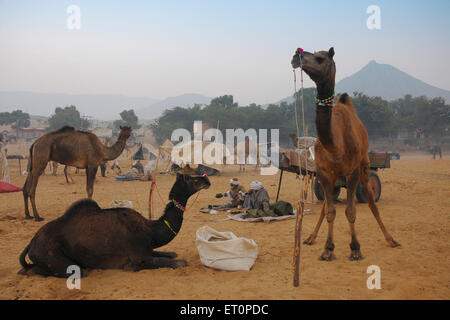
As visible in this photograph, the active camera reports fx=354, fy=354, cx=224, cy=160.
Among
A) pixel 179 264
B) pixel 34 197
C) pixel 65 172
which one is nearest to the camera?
pixel 179 264

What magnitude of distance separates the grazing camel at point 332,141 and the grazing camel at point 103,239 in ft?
7.14

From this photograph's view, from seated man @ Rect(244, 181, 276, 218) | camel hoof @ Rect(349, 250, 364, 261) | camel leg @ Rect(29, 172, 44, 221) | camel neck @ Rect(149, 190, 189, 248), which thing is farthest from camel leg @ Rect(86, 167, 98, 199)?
Result: camel hoof @ Rect(349, 250, 364, 261)

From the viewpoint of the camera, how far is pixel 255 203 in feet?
32.8

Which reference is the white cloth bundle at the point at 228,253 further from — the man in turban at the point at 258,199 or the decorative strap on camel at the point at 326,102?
the man in turban at the point at 258,199

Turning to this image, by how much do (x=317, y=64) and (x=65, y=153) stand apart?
26.9ft

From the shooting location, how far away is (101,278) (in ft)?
16.0

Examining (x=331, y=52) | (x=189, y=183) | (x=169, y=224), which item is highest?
(x=331, y=52)

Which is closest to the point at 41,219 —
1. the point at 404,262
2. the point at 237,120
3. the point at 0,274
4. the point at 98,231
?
the point at 0,274

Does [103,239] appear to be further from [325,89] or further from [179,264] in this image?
[325,89]

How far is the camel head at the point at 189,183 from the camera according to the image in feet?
18.2

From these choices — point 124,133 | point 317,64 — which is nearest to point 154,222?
point 317,64

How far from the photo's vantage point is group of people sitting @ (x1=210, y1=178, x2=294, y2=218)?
941cm

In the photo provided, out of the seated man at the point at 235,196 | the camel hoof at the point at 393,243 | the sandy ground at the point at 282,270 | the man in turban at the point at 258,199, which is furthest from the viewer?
the seated man at the point at 235,196

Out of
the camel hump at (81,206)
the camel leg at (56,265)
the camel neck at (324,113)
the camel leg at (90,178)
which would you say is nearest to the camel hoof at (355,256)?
the camel neck at (324,113)
